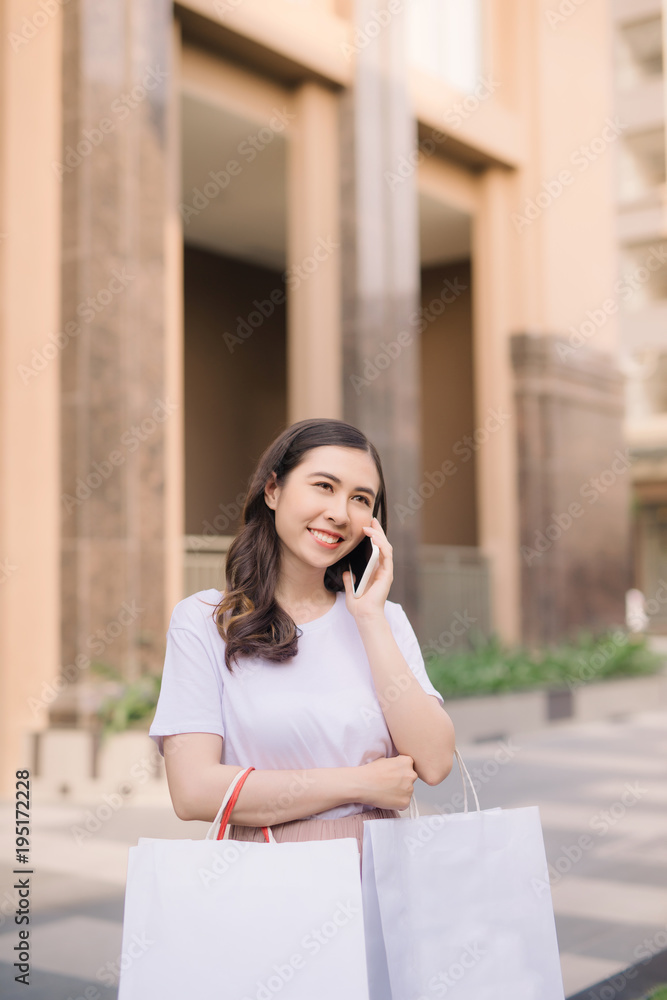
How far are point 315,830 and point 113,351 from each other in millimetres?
6801

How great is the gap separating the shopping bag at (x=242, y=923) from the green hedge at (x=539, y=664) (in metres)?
8.87

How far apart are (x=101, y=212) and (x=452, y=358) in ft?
33.2

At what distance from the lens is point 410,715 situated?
2.08 metres

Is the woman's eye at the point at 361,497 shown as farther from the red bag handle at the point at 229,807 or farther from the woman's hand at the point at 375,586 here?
the red bag handle at the point at 229,807

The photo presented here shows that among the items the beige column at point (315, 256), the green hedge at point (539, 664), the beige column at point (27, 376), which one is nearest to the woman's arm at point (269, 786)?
the beige column at point (27, 376)

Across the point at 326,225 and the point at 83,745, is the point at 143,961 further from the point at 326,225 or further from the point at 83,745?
the point at 326,225

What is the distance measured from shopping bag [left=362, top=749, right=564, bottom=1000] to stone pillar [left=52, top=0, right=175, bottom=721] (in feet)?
20.8

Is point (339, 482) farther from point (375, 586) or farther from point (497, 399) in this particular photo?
point (497, 399)

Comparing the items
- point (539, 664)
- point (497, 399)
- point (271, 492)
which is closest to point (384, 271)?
point (497, 399)

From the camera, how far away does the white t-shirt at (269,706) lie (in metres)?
2.07

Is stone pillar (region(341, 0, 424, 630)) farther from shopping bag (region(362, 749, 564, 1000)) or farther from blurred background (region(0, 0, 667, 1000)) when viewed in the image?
shopping bag (region(362, 749, 564, 1000))

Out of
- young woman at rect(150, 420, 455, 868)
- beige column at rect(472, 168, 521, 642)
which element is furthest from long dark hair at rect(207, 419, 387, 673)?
beige column at rect(472, 168, 521, 642)

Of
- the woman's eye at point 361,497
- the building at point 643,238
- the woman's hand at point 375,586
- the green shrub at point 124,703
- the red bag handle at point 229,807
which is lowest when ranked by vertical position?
the green shrub at point 124,703

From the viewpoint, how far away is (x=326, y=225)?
39.4 feet
